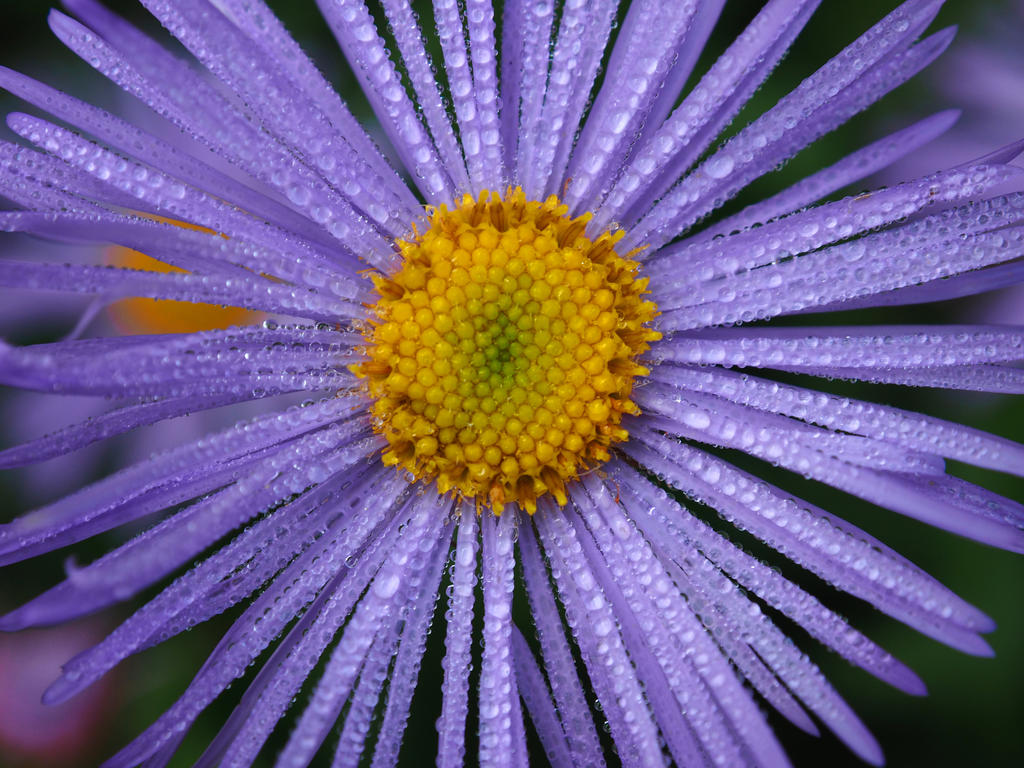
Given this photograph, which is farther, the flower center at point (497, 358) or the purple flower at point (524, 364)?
the flower center at point (497, 358)

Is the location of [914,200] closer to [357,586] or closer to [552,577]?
[552,577]

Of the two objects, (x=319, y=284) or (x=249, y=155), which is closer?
(x=249, y=155)

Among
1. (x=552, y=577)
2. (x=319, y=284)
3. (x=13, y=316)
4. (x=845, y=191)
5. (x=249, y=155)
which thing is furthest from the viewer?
(x=13, y=316)

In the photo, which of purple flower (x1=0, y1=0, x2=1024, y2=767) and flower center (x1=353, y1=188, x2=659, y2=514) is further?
flower center (x1=353, y1=188, x2=659, y2=514)

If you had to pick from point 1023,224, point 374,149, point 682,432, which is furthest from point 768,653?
point 374,149

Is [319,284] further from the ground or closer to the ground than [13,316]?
further from the ground
